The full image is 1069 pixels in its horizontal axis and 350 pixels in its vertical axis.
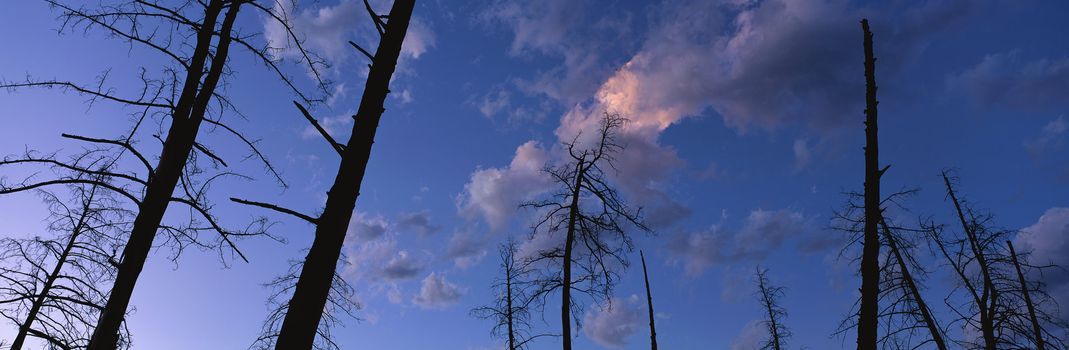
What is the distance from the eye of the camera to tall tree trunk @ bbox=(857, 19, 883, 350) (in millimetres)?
7898

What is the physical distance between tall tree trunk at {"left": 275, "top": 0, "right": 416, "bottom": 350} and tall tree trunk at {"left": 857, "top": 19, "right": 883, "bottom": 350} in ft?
22.6

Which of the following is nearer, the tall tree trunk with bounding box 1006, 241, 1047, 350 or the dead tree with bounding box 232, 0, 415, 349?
the dead tree with bounding box 232, 0, 415, 349

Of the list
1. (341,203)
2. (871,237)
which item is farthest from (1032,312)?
(341,203)

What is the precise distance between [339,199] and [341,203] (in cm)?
3

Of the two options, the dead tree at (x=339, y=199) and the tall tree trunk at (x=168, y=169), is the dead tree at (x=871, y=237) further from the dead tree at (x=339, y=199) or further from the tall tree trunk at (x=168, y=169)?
the tall tree trunk at (x=168, y=169)

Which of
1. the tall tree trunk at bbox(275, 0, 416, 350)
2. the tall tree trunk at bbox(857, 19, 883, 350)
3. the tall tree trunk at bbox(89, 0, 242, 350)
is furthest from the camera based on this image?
the tall tree trunk at bbox(857, 19, 883, 350)

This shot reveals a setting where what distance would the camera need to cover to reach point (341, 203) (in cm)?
389

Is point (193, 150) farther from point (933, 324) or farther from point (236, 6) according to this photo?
point (933, 324)

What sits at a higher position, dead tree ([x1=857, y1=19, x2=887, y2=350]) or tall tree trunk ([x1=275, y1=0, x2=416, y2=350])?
dead tree ([x1=857, y1=19, x2=887, y2=350])

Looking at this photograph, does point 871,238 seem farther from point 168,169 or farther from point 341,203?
point 168,169

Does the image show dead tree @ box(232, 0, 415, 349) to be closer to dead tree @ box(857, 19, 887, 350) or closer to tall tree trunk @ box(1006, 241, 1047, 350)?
dead tree @ box(857, 19, 887, 350)

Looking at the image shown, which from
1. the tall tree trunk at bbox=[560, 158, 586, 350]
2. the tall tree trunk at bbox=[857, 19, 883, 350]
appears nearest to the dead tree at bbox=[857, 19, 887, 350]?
the tall tree trunk at bbox=[857, 19, 883, 350]

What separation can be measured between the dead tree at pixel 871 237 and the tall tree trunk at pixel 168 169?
8746 millimetres

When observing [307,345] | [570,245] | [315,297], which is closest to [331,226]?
[315,297]
